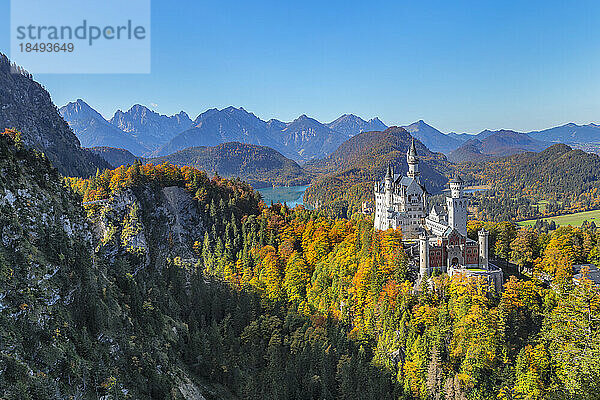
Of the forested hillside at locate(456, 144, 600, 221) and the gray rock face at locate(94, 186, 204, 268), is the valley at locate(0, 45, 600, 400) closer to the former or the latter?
the gray rock face at locate(94, 186, 204, 268)

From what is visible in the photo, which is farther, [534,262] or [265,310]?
[265,310]

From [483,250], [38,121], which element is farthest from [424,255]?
[38,121]

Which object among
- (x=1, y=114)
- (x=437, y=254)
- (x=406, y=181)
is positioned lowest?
(x=437, y=254)

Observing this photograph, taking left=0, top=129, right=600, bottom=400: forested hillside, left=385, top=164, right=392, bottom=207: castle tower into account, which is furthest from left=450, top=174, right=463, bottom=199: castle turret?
left=385, top=164, right=392, bottom=207: castle tower

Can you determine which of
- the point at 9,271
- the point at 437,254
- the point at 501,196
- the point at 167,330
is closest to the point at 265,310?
the point at 167,330

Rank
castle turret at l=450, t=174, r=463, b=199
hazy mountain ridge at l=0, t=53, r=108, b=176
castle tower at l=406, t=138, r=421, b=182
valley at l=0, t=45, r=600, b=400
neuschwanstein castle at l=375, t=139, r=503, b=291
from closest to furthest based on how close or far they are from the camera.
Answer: valley at l=0, t=45, r=600, b=400
neuschwanstein castle at l=375, t=139, r=503, b=291
castle turret at l=450, t=174, r=463, b=199
castle tower at l=406, t=138, r=421, b=182
hazy mountain ridge at l=0, t=53, r=108, b=176

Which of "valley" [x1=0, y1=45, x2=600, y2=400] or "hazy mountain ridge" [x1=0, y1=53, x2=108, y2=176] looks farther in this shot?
"hazy mountain ridge" [x1=0, y1=53, x2=108, y2=176]

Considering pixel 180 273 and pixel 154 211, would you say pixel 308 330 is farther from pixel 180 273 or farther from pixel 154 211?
pixel 154 211

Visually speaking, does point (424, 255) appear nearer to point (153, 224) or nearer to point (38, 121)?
point (153, 224)
